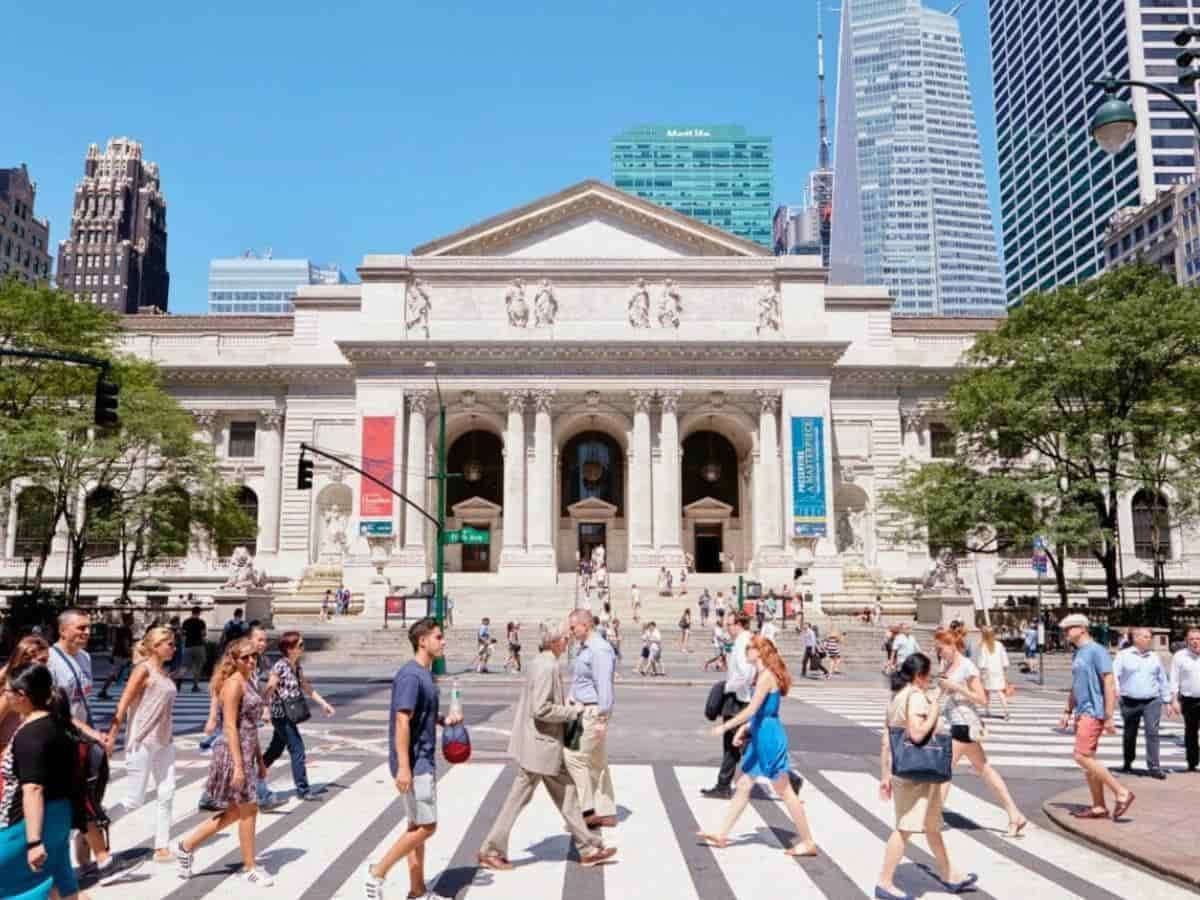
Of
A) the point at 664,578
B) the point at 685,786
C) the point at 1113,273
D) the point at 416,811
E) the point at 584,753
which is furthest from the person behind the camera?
the point at 664,578

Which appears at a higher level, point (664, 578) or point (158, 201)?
point (158, 201)

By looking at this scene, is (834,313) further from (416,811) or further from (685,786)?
(416,811)

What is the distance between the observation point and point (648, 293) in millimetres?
52656

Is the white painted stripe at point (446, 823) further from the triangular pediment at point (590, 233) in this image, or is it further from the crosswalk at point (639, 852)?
the triangular pediment at point (590, 233)

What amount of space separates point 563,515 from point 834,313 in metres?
20.7

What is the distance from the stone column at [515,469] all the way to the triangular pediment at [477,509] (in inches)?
156

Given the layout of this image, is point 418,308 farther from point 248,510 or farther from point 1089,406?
point 1089,406

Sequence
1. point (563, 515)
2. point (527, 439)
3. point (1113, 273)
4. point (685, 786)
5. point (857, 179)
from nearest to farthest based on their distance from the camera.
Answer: point (685, 786)
point (1113, 273)
point (527, 439)
point (563, 515)
point (857, 179)

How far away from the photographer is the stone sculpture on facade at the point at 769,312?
52.2 m

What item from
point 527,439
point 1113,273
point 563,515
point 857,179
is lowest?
point 563,515

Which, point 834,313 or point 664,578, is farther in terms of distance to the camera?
point 834,313

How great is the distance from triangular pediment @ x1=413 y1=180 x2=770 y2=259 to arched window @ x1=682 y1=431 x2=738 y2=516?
444 inches

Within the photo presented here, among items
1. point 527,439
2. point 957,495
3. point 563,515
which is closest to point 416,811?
point 957,495

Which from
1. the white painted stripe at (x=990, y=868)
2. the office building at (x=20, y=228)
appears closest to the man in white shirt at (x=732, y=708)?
the white painted stripe at (x=990, y=868)
